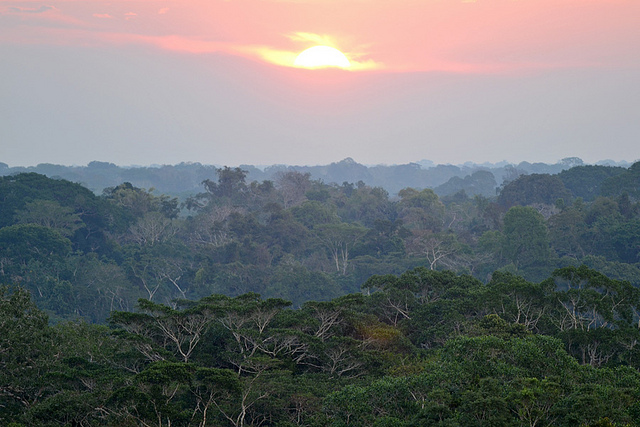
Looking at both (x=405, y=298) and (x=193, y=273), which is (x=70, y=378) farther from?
(x=193, y=273)

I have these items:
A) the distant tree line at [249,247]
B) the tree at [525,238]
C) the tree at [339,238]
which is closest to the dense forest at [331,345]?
the tree at [525,238]

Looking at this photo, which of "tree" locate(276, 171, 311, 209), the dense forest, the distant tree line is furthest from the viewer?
"tree" locate(276, 171, 311, 209)

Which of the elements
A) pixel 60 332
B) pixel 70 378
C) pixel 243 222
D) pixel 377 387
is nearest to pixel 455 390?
pixel 377 387

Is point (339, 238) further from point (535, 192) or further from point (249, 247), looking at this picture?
point (535, 192)

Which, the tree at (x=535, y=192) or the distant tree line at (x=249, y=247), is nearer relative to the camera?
the distant tree line at (x=249, y=247)

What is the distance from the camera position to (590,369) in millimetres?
12859

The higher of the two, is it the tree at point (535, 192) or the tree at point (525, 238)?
the tree at point (535, 192)

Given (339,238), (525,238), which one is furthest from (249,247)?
(525,238)

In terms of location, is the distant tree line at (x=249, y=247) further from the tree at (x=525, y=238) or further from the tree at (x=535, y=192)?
the tree at (x=535, y=192)

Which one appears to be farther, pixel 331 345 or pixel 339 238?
pixel 339 238

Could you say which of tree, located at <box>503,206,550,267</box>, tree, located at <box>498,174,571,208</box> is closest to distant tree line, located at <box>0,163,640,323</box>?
tree, located at <box>503,206,550,267</box>

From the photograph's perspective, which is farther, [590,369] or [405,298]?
[405,298]

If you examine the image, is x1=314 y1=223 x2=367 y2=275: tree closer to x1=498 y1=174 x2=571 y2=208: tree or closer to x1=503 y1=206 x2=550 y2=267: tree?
x1=503 y1=206 x2=550 y2=267: tree

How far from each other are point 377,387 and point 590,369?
4.64 metres
